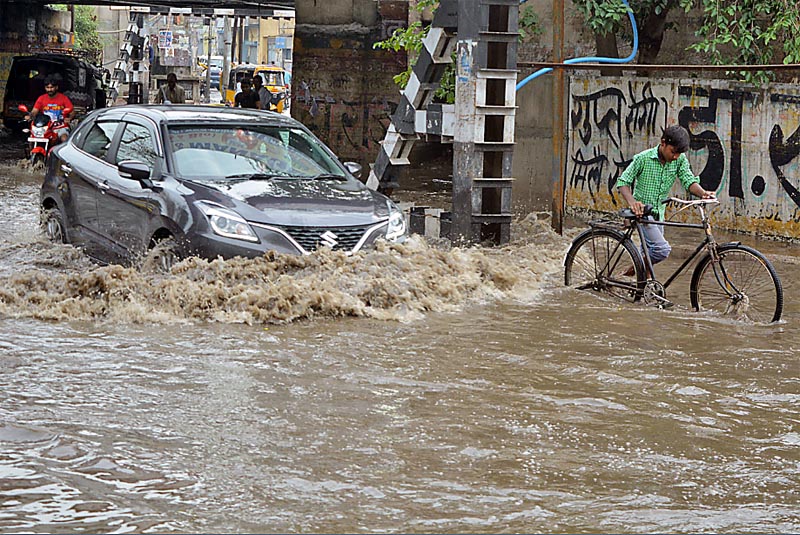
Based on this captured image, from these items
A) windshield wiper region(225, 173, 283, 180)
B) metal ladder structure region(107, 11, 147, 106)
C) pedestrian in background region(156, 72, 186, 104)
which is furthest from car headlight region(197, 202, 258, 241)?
metal ladder structure region(107, 11, 147, 106)

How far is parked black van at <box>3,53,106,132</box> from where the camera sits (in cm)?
2812

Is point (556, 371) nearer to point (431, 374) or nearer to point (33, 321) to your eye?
point (431, 374)

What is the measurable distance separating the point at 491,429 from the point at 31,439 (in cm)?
229

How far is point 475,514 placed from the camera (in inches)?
192

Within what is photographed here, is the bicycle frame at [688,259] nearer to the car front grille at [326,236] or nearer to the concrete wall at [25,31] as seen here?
the car front grille at [326,236]

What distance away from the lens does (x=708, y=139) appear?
47.2 ft

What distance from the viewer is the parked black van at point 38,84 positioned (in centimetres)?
2812

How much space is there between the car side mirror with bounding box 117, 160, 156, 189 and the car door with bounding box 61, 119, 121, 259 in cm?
70

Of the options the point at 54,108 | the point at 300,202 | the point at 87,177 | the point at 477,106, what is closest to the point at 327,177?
the point at 300,202

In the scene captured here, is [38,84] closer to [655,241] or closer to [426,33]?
[426,33]

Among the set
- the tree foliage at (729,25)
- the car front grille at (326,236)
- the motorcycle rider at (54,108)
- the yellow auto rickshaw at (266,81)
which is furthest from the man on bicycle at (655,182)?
the yellow auto rickshaw at (266,81)

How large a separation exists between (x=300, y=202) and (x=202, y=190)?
775mm

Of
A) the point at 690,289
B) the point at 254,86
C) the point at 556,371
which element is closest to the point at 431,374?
the point at 556,371

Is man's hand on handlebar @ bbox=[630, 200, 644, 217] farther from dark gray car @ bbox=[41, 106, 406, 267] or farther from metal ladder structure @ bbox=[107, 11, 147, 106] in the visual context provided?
metal ladder structure @ bbox=[107, 11, 147, 106]
